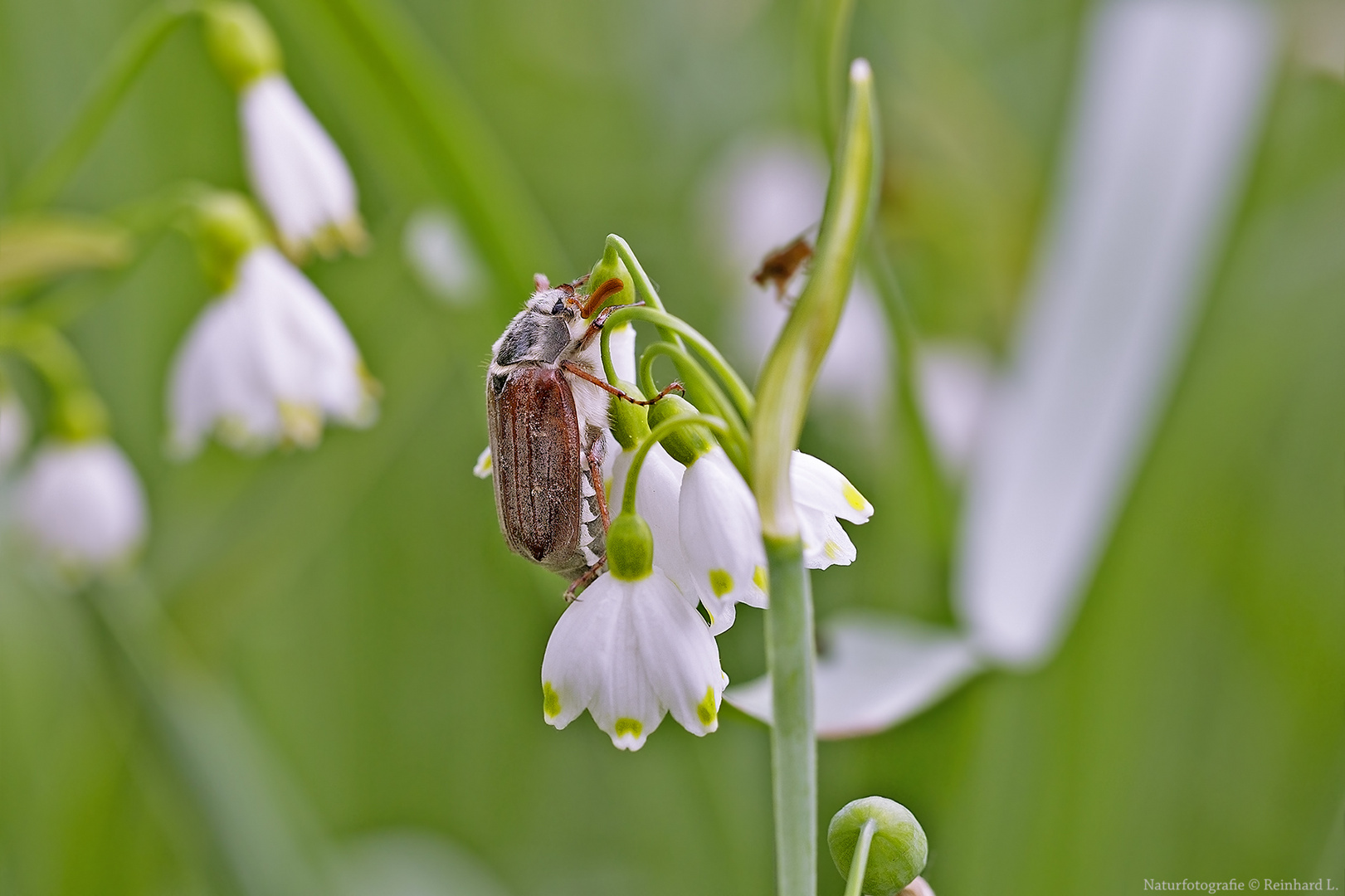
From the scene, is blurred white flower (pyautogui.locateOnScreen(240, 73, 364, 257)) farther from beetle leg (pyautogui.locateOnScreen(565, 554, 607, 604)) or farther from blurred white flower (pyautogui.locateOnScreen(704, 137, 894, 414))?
blurred white flower (pyautogui.locateOnScreen(704, 137, 894, 414))

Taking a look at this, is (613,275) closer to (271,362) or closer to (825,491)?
(825,491)

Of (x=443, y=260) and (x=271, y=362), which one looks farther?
(x=443, y=260)

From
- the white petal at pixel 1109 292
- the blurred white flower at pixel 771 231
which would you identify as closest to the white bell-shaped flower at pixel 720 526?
the white petal at pixel 1109 292

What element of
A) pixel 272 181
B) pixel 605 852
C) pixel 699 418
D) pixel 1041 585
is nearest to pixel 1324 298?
pixel 1041 585

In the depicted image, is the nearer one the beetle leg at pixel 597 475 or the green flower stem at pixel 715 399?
the green flower stem at pixel 715 399

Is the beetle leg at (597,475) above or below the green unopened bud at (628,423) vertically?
below

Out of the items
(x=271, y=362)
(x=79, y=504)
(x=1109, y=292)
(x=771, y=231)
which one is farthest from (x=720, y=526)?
(x=771, y=231)

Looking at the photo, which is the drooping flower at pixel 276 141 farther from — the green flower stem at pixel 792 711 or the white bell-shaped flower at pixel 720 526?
the green flower stem at pixel 792 711
